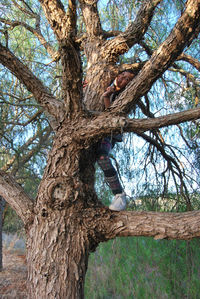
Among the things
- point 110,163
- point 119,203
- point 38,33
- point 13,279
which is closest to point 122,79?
point 110,163

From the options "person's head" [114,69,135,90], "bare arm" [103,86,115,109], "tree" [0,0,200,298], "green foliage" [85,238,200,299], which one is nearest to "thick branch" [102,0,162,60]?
"person's head" [114,69,135,90]

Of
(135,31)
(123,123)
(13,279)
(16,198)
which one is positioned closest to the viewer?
(123,123)

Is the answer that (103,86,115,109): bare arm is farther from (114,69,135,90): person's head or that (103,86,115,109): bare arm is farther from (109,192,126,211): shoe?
(109,192,126,211): shoe

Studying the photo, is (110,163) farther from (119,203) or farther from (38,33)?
(38,33)

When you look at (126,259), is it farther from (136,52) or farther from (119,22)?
(119,22)

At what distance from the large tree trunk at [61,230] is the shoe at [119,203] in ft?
0.43

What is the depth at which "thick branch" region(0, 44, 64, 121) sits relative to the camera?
1305 mm

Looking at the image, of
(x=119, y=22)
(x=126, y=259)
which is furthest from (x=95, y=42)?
(x=126, y=259)

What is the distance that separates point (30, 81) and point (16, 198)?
0.60 metres

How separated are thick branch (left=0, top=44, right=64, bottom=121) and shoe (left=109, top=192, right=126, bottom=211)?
516mm

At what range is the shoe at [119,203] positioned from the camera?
1419 mm

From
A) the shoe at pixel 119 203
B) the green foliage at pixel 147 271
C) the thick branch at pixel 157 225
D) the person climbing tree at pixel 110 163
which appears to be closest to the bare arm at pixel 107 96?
the person climbing tree at pixel 110 163

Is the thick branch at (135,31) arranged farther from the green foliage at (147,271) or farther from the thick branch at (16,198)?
the green foliage at (147,271)

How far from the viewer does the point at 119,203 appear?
1.43 meters
